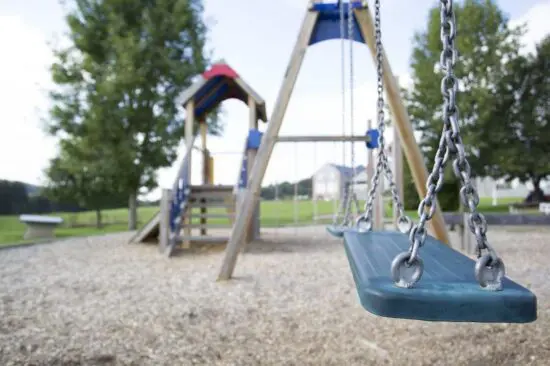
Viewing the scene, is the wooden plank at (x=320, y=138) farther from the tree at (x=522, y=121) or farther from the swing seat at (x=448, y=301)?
the tree at (x=522, y=121)

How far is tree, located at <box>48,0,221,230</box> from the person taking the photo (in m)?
11.7

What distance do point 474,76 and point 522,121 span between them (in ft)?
8.11

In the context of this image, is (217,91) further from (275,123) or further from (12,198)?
(12,198)

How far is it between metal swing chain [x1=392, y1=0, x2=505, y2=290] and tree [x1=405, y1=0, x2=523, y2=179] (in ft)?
51.4

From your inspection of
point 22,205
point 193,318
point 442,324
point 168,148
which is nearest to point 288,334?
point 193,318

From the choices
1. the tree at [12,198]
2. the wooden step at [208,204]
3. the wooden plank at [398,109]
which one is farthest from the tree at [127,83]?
the wooden plank at [398,109]

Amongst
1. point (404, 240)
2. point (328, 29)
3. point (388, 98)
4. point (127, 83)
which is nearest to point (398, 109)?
point (388, 98)

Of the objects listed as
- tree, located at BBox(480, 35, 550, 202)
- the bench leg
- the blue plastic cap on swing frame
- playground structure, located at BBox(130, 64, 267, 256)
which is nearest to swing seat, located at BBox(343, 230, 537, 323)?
the blue plastic cap on swing frame

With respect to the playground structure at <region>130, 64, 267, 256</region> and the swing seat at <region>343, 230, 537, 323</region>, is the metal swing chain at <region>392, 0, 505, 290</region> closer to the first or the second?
the swing seat at <region>343, 230, 537, 323</region>

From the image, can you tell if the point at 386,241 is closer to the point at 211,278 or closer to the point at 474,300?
the point at 474,300

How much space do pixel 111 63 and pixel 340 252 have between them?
866 centimetres

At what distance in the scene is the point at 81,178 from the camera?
12.2 meters

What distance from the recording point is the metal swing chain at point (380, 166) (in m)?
2.49

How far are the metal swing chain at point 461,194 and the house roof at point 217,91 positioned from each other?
21.5ft
